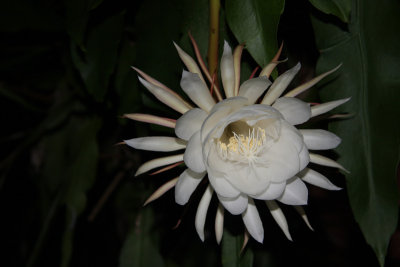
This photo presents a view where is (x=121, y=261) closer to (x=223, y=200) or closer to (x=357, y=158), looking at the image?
(x=223, y=200)

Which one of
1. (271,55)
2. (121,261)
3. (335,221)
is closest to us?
(271,55)

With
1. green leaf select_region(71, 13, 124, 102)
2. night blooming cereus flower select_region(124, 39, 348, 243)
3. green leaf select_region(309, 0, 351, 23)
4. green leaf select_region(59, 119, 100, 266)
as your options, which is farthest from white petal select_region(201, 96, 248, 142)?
green leaf select_region(59, 119, 100, 266)

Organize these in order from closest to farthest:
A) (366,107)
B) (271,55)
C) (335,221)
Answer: (271,55)
(366,107)
(335,221)

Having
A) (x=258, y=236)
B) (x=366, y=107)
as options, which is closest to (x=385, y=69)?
(x=366, y=107)

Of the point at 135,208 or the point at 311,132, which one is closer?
the point at 311,132

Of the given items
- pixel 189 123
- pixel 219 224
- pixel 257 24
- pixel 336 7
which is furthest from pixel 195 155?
pixel 336 7

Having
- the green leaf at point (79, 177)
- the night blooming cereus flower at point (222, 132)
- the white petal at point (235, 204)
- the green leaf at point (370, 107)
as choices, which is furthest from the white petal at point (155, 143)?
the green leaf at point (79, 177)
